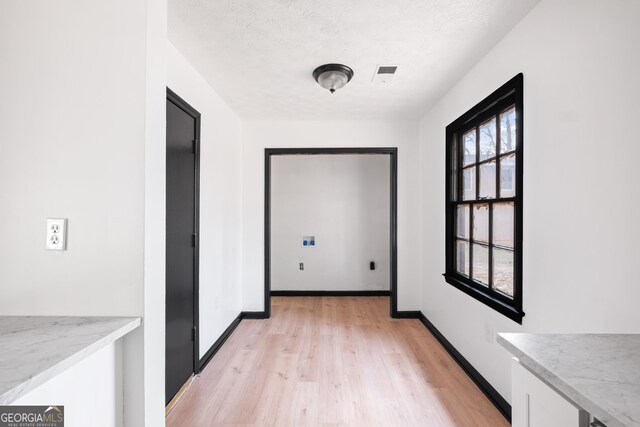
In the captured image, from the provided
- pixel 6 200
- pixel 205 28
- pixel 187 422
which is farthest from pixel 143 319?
pixel 205 28

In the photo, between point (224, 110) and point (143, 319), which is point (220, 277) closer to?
point (224, 110)

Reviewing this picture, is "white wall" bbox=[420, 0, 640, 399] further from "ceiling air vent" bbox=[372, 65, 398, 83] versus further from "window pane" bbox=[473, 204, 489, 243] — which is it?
"ceiling air vent" bbox=[372, 65, 398, 83]

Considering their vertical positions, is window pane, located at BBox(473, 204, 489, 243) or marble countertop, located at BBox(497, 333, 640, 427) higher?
window pane, located at BBox(473, 204, 489, 243)

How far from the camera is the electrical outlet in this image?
42.7 inches

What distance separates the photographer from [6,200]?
1096 mm

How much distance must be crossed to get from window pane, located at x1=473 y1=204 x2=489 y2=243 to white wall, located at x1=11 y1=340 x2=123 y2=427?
236cm

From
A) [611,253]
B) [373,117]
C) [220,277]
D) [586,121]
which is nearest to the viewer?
[611,253]

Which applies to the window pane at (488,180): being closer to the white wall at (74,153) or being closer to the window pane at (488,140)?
the window pane at (488,140)

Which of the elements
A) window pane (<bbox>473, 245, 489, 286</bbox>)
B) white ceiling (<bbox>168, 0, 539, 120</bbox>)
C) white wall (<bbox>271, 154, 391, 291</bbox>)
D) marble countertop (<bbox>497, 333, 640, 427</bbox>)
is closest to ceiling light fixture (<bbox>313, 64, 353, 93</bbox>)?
white ceiling (<bbox>168, 0, 539, 120</bbox>)

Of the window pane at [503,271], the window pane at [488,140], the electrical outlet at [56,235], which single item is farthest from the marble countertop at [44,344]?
the window pane at [488,140]

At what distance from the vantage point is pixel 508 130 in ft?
6.64

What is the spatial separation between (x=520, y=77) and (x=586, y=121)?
1.92ft

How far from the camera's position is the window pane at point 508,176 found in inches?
76.8

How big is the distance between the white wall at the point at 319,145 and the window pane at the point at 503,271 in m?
1.60
